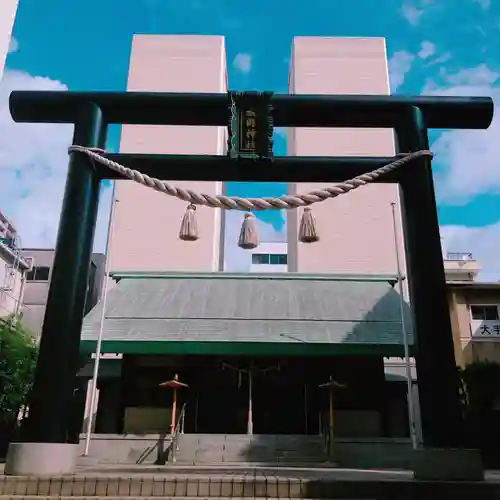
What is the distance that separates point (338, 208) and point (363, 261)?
3.30 m

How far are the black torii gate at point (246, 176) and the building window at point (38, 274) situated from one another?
25143 mm

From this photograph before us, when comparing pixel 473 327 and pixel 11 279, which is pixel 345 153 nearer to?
pixel 473 327

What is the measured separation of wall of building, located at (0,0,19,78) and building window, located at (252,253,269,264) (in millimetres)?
43361

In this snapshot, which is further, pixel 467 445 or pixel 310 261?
pixel 310 261

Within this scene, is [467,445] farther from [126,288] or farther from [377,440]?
[126,288]

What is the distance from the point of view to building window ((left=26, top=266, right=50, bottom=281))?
30.3 m

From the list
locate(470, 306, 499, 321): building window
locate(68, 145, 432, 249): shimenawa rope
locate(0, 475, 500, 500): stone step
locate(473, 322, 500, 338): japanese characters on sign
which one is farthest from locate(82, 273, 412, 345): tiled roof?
locate(0, 475, 500, 500): stone step

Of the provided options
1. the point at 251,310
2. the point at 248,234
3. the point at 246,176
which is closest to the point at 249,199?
the point at 246,176

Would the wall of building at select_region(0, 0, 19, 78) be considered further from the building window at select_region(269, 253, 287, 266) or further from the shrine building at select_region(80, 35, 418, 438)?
the building window at select_region(269, 253, 287, 266)

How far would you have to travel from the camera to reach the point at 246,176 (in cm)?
712

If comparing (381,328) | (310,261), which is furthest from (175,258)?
(381,328)

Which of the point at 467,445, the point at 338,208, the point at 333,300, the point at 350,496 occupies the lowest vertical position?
the point at 350,496

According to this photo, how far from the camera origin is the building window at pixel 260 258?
51.2m

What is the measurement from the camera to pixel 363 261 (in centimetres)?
2614
